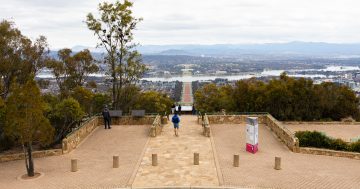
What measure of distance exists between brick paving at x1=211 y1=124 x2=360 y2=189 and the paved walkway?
65 cm

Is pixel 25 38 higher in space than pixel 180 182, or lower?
higher

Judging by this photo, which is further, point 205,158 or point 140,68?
point 140,68

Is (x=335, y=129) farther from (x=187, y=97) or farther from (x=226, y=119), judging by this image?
(x=187, y=97)

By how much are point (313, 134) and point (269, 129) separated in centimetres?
463

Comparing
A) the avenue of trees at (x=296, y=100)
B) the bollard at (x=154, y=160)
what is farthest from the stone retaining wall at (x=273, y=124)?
Answer: the bollard at (x=154, y=160)

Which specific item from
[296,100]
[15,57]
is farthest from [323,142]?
[15,57]

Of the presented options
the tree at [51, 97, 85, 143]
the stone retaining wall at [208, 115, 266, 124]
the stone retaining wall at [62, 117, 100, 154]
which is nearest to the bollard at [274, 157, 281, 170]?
the stone retaining wall at [62, 117, 100, 154]

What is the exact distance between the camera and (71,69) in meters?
29.0

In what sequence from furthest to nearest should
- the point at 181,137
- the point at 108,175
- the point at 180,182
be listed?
the point at 181,137
the point at 108,175
the point at 180,182

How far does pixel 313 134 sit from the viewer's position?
20.4m

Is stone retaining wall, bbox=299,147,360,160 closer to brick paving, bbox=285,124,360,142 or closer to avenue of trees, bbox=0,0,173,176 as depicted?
brick paving, bbox=285,124,360,142

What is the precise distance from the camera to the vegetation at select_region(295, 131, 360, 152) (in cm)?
1926

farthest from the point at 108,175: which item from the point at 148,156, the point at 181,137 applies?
the point at 181,137

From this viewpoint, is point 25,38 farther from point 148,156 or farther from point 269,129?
point 269,129
